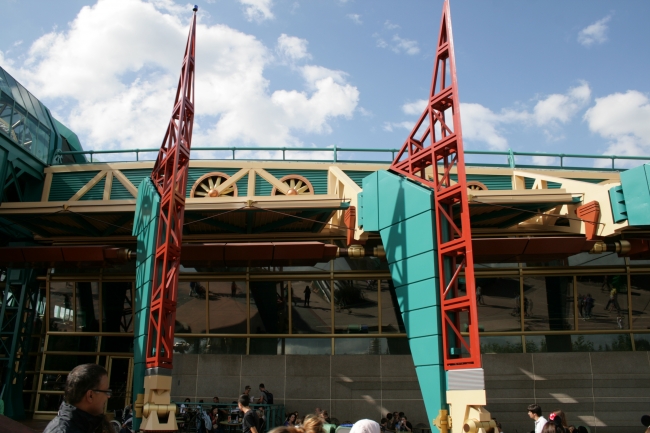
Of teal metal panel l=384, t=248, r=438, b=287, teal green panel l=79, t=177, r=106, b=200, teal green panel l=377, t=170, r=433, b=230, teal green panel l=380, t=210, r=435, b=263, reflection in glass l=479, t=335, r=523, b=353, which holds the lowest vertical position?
reflection in glass l=479, t=335, r=523, b=353

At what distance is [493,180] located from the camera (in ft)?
72.4

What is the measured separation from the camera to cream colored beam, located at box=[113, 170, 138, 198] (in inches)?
838

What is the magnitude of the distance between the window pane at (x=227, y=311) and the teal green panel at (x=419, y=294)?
8.30 metres

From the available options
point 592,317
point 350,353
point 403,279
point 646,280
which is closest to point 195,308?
point 350,353

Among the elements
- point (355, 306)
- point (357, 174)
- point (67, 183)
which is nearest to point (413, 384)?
point (355, 306)

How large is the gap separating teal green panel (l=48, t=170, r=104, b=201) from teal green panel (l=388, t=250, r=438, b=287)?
13.5 m

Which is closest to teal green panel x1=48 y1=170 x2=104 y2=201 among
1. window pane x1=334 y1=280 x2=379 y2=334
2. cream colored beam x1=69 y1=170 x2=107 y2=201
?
cream colored beam x1=69 y1=170 x2=107 y2=201

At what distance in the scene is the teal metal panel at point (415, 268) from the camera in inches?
531

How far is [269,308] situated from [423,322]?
8.73 m

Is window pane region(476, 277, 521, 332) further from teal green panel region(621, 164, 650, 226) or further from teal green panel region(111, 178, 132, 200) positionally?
teal green panel region(111, 178, 132, 200)

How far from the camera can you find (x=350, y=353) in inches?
807

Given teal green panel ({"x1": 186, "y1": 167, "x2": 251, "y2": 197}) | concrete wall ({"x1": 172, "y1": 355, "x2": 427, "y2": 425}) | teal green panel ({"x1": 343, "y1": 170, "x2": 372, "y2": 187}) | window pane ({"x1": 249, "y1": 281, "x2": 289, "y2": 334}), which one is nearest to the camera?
concrete wall ({"x1": 172, "y1": 355, "x2": 427, "y2": 425})

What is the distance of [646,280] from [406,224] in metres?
12.2

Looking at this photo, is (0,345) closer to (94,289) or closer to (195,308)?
(94,289)
